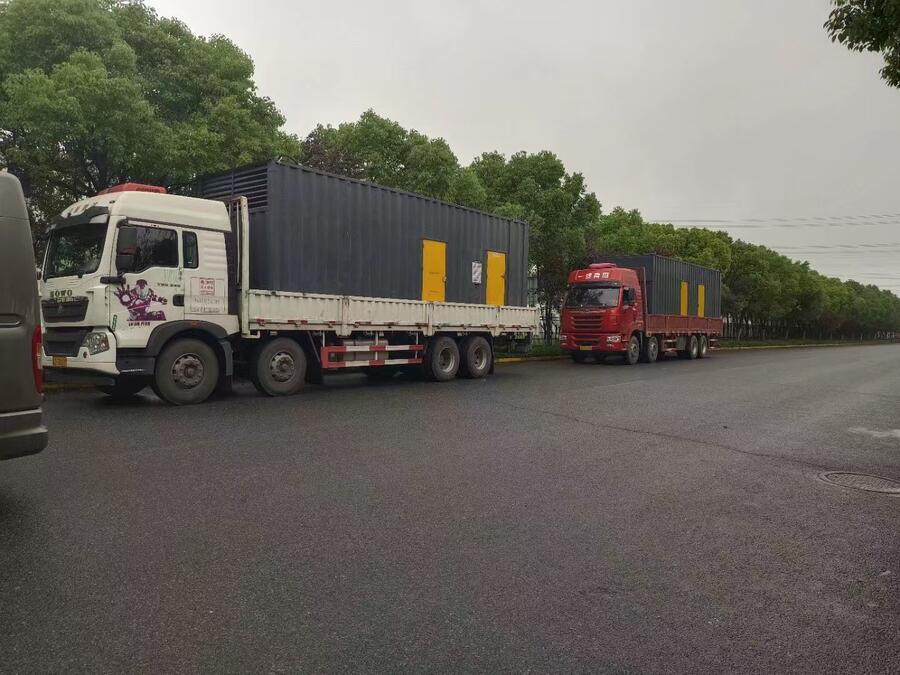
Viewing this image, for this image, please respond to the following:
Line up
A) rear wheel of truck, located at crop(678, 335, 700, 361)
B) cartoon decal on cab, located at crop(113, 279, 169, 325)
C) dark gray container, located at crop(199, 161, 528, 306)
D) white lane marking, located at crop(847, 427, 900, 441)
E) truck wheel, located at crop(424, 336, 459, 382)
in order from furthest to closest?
rear wheel of truck, located at crop(678, 335, 700, 361) → truck wheel, located at crop(424, 336, 459, 382) → dark gray container, located at crop(199, 161, 528, 306) → cartoon decal on cab, located at crop(113, 279, 169, 325) → white lane marking, located at crop(847, 427, 900, 441)

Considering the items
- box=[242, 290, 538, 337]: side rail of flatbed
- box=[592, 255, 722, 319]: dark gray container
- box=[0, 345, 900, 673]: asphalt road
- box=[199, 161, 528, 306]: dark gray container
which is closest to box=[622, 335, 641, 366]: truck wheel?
box=[592, 255, 722, 319]: dark gray container

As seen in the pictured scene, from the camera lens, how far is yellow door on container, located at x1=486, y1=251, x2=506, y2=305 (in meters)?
15.0

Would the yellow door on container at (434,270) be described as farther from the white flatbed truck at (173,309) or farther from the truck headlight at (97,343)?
the truck headlight at (97,343)

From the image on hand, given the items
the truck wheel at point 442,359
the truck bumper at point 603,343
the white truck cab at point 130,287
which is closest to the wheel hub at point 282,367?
the white truck cab at point 130,287

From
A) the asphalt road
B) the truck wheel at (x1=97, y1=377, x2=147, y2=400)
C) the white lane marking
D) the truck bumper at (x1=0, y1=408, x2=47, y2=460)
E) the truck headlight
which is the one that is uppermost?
the truck headlight

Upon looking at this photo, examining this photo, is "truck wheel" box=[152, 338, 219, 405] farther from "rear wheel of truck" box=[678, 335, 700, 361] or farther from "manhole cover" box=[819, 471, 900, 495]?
"rear wheel of truck" box=[678, 335, 700, 361]

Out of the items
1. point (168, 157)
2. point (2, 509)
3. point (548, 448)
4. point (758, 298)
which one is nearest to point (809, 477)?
point (548, 448)

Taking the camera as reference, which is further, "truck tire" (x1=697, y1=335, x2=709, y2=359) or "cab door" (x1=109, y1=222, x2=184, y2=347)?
"truck tire" (x1=697, y1=335, x2=709, y2=359)

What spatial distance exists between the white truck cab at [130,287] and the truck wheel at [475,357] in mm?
5773

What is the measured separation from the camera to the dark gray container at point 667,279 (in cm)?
2261

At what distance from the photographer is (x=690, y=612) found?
3.07 metres

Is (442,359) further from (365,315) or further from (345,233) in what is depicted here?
(345,233)

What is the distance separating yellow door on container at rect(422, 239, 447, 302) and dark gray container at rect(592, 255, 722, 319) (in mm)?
11146

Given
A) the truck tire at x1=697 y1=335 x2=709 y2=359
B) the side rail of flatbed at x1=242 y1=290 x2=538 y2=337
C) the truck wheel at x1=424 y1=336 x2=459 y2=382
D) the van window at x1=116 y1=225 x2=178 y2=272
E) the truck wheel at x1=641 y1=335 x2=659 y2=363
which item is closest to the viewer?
the van window at x1=116 y1=225 x2=178 y2=272
